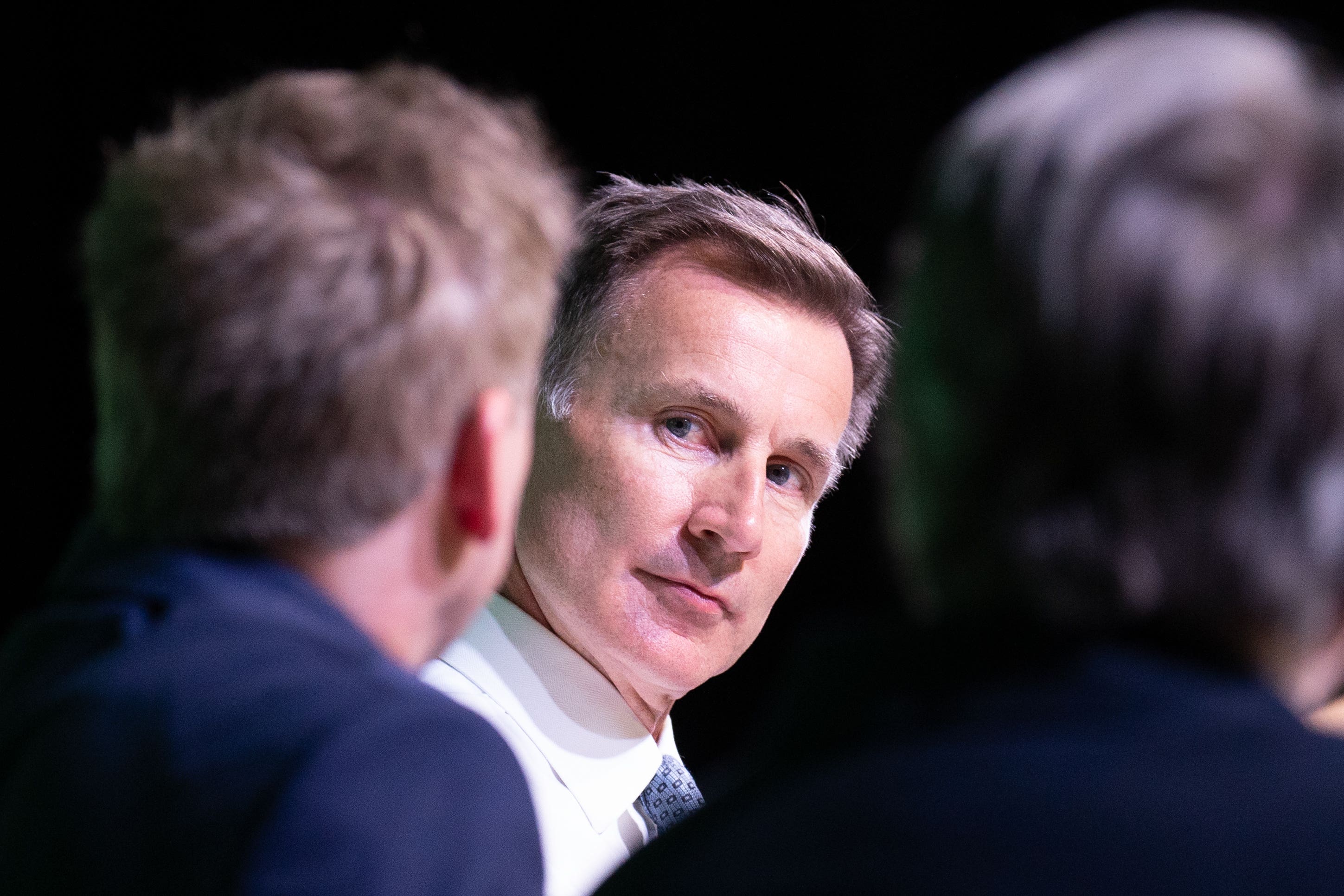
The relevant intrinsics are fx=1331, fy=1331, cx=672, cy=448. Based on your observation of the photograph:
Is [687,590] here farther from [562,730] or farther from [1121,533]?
[1121,533]

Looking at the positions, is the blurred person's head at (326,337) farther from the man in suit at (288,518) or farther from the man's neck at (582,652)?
the man's neck at (582,652)

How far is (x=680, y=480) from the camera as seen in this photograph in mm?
1960

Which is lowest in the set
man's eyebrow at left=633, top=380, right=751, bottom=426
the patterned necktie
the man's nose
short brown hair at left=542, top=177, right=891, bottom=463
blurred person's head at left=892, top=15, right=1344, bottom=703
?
the patterned necktie

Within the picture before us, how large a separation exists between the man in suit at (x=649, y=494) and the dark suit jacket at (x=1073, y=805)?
1.21 m

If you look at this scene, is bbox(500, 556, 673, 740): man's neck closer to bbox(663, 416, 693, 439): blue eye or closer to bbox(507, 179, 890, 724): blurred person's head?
bbox(507, 179, 890, 724): blurred person's head

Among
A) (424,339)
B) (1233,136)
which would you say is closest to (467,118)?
(424,339)

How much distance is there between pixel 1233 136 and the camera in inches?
26.6

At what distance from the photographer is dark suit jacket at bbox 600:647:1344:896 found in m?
0.63

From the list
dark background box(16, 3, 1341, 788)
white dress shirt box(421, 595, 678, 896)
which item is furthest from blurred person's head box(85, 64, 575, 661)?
dark background box(16, 3, 1341, 788)

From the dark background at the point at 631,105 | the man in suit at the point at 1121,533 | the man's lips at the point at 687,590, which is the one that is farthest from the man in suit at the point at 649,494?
the man in suit at the point at 1121,533

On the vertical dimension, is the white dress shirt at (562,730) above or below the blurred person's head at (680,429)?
below

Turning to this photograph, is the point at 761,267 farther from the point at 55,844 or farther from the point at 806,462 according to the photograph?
the point at 55,844

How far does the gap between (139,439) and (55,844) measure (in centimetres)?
26

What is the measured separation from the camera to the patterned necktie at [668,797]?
1919mm
